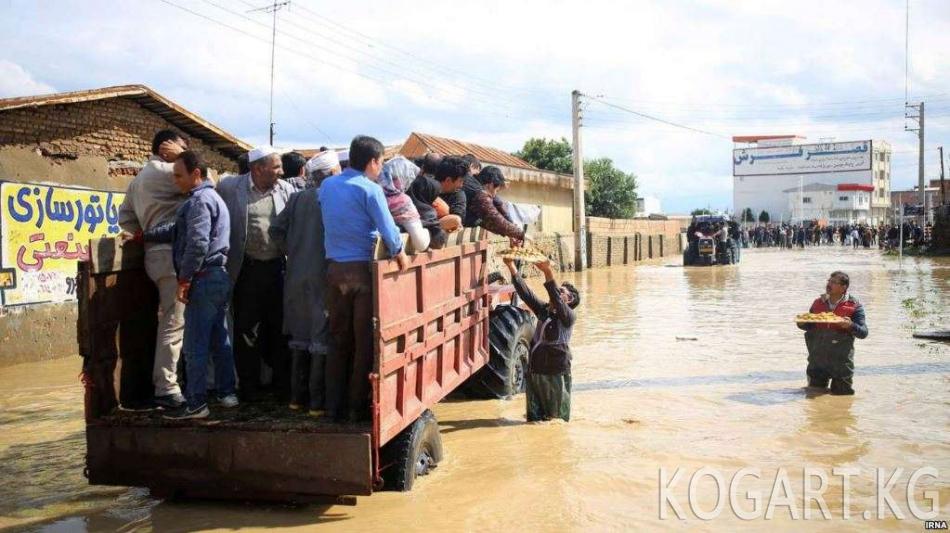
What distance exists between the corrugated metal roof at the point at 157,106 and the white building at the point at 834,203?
78.7m

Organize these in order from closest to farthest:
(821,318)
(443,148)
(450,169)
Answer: (450,169)
(821,318)
(443,148)

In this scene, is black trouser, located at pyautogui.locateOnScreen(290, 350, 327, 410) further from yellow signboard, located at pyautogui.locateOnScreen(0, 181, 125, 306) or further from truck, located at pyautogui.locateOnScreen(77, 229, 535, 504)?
yellow signboard, located at pyautogui.locateOnScreen(0, 181, 125, 306)

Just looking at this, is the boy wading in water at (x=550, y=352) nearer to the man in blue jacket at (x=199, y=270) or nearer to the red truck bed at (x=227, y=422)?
the red truck bed at (x=227, y=422)

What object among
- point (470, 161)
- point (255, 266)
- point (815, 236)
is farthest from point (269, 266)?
point (815, 236)

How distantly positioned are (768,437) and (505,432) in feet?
7.25

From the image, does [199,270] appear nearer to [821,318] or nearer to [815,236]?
[821,318]

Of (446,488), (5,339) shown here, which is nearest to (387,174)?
(446,488)

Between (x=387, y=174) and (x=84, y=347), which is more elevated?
(x=387, y=174)

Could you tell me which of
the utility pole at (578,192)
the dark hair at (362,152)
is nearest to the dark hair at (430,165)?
the dark hair at (362,152)

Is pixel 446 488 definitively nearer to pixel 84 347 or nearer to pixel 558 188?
pixel 84 347

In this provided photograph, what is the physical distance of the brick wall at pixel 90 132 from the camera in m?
10.7

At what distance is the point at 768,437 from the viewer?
21.8 ft

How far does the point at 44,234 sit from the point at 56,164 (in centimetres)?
106

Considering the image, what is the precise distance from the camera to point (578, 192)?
31.0 meters
